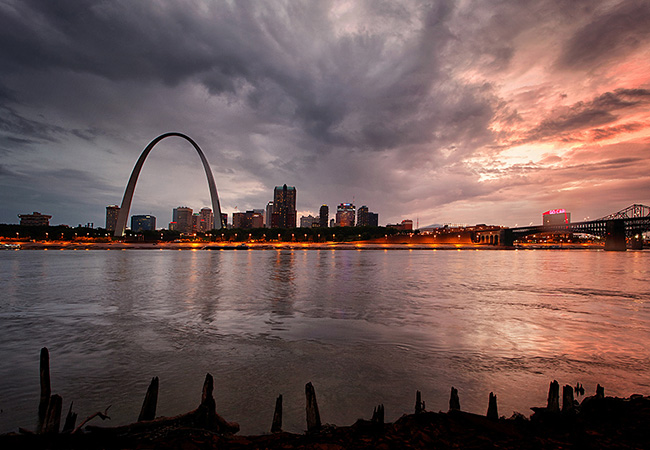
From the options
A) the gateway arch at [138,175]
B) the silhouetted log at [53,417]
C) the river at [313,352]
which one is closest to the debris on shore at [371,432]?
the silhouetted log at [53,417]

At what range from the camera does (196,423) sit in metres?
6.40

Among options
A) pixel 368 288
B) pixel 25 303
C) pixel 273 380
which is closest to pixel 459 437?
pixel 273 380

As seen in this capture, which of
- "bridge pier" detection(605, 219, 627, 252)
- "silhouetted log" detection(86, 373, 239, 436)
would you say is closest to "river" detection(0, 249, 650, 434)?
"silhouetted log" detection(86, 373, 239, 436)

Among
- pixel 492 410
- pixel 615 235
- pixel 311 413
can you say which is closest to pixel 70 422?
pixel 311 413

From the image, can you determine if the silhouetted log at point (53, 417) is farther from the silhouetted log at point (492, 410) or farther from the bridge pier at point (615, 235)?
the bridge pier at point (615, 235)

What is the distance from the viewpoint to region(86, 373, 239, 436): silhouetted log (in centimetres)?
603

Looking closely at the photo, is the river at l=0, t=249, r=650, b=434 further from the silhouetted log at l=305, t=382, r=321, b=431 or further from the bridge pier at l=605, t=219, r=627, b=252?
the bridge pier at l=605, t=219, r=627, b=252

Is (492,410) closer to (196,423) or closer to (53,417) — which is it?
(196,423)

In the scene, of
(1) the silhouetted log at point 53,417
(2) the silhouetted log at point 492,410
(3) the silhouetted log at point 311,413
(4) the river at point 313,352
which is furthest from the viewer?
(4) the river at point 313,352

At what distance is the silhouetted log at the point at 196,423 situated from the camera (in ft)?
19.8

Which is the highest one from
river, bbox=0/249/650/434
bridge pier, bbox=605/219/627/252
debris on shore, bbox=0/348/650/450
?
bridge pier, bbox=605/219/627/252

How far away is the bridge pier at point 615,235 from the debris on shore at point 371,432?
625 feet

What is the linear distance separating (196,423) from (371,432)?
3253mm

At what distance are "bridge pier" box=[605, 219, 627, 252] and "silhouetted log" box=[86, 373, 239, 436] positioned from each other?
641 ft
